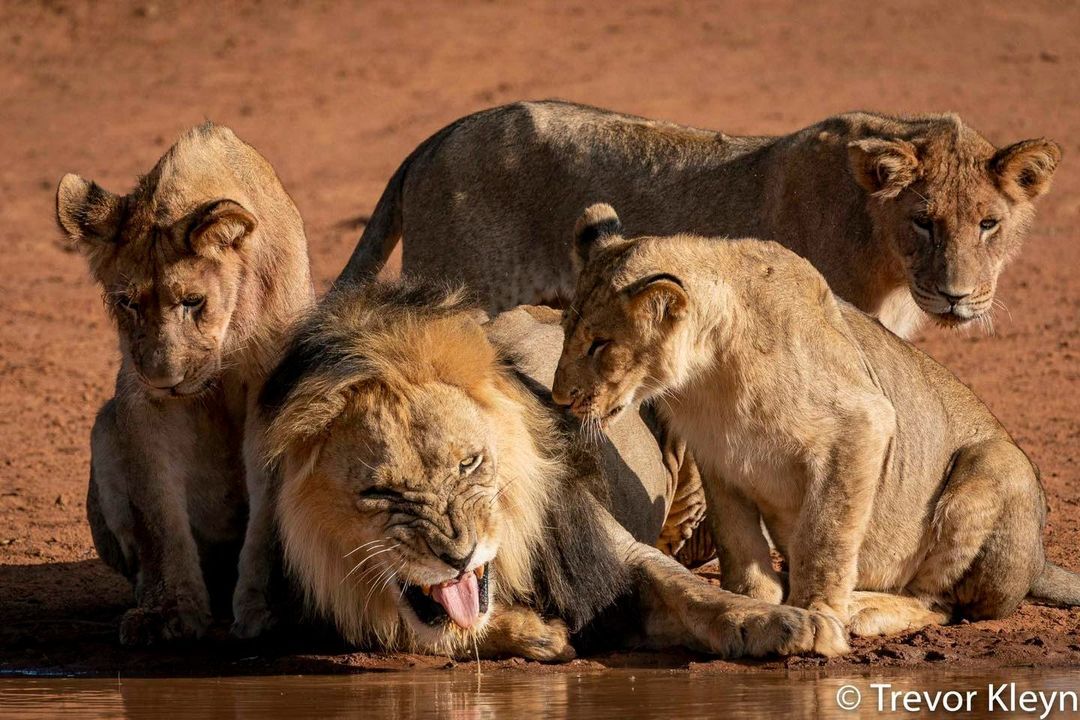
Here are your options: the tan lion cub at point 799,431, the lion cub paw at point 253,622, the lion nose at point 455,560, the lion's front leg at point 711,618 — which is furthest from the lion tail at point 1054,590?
the lion cub paw at point 253,622

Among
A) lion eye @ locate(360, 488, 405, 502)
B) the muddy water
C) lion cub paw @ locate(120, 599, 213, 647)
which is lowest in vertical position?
the muddy water

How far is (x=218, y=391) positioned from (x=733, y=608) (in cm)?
179

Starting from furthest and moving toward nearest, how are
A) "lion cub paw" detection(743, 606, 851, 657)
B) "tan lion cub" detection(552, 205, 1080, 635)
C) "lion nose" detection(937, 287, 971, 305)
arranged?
"lion nose" detection(937, 287, 971, 305), "tan lion cub" detection(552, 205, 1080, 635), "lion cub paw" detection(743, 606, 851, 657)

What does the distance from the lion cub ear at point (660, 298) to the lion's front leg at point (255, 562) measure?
1.22m

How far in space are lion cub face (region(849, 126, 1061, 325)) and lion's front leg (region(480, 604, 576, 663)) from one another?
2.31m

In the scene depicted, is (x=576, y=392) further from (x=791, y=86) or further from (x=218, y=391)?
(x=791, y=86)

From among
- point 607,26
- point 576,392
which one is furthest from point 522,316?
point 607,26

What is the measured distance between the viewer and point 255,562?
5.42 metres

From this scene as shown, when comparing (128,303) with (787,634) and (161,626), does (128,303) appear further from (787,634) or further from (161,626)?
(787,634)

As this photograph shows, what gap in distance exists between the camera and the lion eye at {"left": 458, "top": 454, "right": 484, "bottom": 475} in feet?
15.3

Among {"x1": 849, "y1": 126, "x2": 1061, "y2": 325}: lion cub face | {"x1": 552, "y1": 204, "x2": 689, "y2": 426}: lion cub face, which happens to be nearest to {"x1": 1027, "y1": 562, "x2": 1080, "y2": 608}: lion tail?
{"x1": 849, "y1": 126, "x2": 1061, "y2": 325}: lion cub face

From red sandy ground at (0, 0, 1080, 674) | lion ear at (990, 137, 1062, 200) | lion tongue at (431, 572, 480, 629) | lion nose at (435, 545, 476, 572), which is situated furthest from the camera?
red sandy ground at (0, 0, 1080, 674)

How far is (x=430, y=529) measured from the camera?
4.53m

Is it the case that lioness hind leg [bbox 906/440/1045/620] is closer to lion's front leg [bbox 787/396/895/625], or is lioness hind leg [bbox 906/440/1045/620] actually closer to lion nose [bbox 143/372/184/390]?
lion's front leg [bbox 787/396/895/625]
